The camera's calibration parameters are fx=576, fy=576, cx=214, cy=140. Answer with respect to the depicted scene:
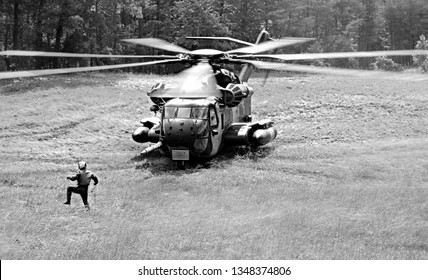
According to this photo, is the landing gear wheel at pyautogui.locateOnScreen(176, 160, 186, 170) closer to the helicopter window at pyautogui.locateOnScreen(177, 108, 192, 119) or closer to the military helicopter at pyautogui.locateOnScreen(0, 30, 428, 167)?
the military helicopter at pyautogui.locateOnScreen(0, 30, 428, 167)

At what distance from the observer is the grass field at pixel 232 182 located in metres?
12.6

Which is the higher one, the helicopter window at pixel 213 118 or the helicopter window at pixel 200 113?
the helicopter window at pixel 200 113

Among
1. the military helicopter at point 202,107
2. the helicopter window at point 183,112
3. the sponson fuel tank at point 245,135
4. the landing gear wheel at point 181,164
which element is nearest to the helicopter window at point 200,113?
the military helicopter at point 202,107

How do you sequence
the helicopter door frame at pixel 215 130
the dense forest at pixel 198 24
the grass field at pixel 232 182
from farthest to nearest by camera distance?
1. the dense forest at pixel 198 24
2. the helicopter door frame at pixel 215 130
3. the grass field at pixel 232 182

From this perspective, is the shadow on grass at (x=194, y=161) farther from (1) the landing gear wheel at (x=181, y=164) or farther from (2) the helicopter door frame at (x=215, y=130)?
(2) the helicopter door frame at (x=215, y=130)

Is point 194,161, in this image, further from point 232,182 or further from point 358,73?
point 358,73

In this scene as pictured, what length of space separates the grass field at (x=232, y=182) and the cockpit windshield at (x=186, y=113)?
1.94 metres

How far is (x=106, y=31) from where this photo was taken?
148ft

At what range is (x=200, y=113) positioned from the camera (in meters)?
20.8

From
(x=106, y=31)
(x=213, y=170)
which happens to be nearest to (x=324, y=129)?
(x=213, y=170)

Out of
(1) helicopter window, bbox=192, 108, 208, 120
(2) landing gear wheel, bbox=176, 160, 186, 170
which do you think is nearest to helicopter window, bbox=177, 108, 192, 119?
(1) helicopter window, bbox=192, 108, 208, 120

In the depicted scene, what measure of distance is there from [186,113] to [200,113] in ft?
1.66

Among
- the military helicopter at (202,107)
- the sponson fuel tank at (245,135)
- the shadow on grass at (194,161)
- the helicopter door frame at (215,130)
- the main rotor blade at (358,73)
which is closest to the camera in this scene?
the main rotor blade at (358,73)
